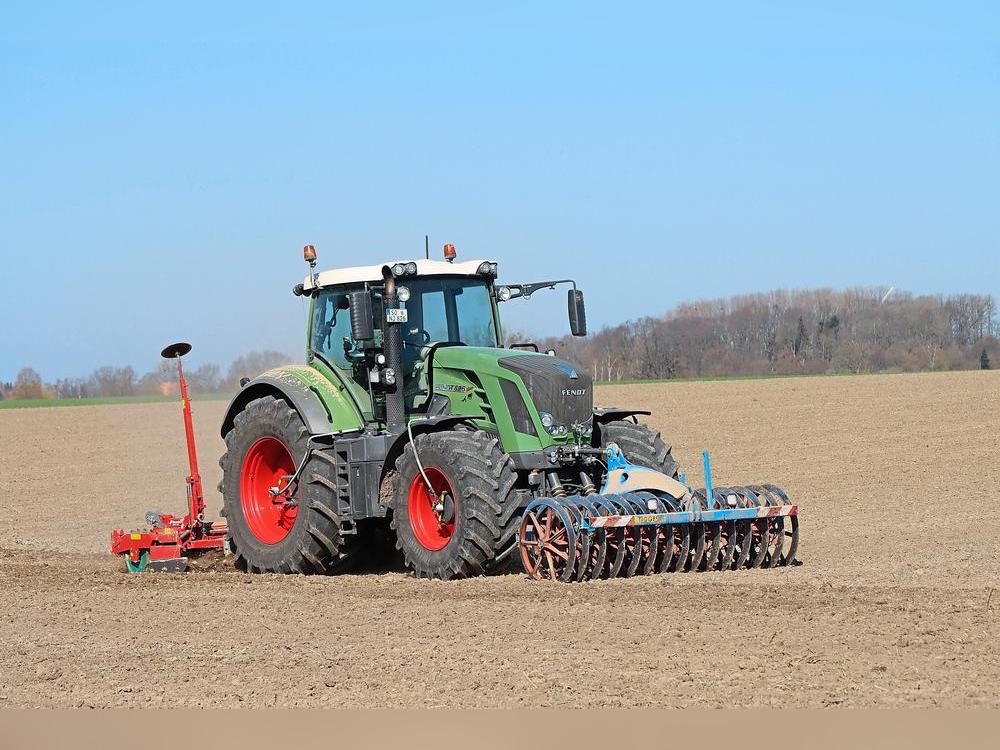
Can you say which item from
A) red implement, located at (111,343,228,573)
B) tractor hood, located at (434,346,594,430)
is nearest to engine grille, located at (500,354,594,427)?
tractor hood, located at (434,346,594,430)

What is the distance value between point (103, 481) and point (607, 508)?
50.0ft

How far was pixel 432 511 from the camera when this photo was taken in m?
11.1

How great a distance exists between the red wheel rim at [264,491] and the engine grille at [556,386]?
246cm

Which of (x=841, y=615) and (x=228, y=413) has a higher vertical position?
(x=228, y=413)

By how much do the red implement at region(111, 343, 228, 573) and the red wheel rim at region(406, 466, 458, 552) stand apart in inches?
98.5

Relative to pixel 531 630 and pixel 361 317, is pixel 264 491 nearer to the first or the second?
pixel 361 317

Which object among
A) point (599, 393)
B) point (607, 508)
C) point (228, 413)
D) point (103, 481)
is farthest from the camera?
point (599, 393)

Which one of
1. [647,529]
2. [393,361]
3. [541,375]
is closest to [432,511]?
[393,361]

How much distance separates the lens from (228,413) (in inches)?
500

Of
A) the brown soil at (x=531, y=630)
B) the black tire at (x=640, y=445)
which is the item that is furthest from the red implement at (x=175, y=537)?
the black tire at (x=640, y=445)

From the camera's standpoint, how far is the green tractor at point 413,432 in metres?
10.7

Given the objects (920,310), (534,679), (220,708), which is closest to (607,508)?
(534,679)

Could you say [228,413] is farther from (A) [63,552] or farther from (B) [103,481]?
(B) [103,481]

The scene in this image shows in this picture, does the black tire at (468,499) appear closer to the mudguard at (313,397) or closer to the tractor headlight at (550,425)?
the tractor headlight at (550,425)
